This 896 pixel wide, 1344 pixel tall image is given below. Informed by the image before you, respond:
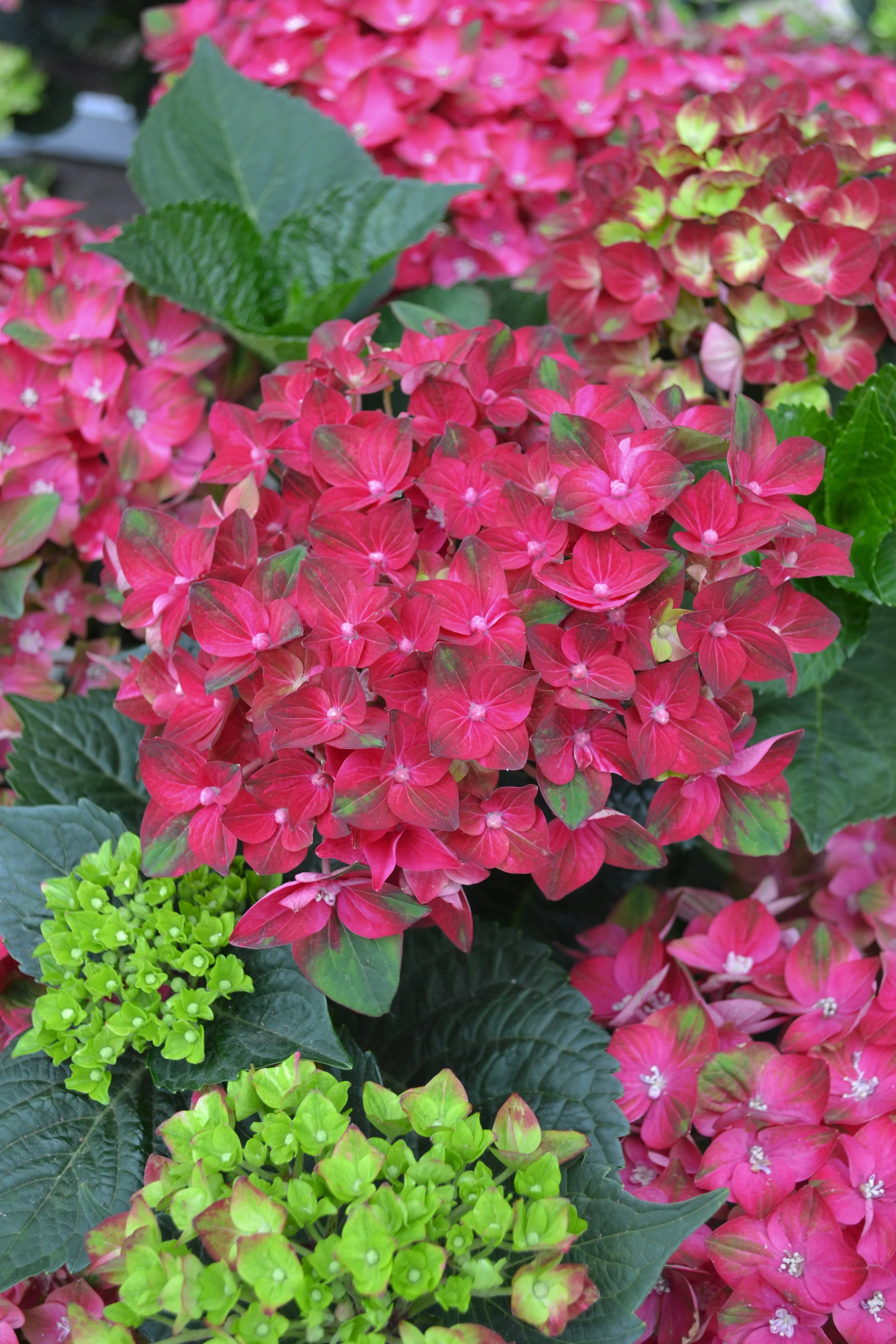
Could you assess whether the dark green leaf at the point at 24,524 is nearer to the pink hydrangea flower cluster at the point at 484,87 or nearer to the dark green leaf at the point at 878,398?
the pink hydrangea flower cluster at the point at 484,87

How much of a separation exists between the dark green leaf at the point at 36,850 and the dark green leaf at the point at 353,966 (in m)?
0.21

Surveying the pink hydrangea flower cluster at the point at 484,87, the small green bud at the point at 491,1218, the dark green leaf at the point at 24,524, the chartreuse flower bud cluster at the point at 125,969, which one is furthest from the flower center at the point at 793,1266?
the pink hydrangea flower cluster at the point at 484,87

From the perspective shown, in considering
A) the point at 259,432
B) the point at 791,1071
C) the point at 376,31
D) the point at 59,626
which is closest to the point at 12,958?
the point at 59,626

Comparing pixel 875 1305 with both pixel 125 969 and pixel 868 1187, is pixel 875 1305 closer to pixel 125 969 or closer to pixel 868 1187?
pixel 868 1187

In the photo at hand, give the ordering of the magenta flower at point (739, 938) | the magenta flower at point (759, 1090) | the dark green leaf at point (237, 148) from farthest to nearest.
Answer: the dark green leaf at point (237, 148)
the magenta flower at point (739, 938)
the magenta flower at point (759, 1090)

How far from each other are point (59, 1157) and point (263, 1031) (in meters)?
0.16

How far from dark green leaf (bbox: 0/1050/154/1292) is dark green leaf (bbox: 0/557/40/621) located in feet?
1.11

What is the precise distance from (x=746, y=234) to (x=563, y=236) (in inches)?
7.2

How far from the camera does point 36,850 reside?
30.0 inches

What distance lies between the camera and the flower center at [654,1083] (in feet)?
2.40

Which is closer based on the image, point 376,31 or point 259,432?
point 259,432

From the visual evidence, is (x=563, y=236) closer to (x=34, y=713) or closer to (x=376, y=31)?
(x=376, y=31)

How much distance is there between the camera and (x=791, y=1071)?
701mm

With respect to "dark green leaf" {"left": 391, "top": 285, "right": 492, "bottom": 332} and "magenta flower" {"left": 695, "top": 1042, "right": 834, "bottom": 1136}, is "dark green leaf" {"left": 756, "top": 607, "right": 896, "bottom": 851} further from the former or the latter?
"dark green leaf" {"left": 391, "top": 285, "right": 492, "bottom": 332}
